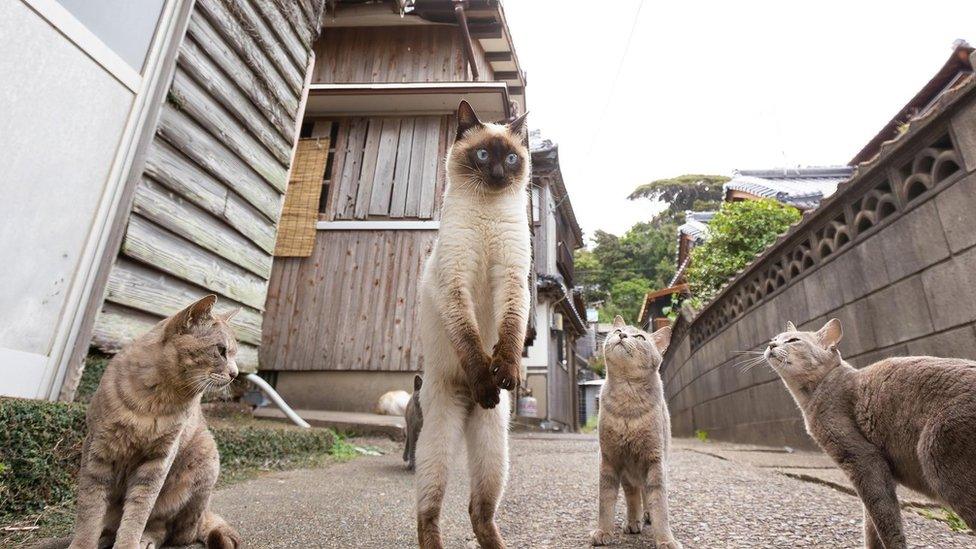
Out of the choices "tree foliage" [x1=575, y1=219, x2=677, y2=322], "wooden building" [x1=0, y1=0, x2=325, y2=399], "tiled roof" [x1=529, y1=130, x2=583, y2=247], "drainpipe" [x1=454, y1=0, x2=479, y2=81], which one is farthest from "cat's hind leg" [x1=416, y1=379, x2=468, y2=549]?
"tree foliage" [x1=575, y1=219, x2=677, y2=322]

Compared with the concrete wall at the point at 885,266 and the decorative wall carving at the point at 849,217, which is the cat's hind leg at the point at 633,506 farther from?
the decorative wall carving at the point at 849,217

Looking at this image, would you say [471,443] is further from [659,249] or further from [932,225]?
[659,249]

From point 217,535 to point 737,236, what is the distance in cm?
979

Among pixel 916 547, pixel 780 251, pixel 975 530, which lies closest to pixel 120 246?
pixel 975 530

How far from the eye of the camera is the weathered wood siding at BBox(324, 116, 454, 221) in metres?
7.83

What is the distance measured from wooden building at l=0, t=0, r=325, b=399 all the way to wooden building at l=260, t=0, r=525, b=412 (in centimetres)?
249

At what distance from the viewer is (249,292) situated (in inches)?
189

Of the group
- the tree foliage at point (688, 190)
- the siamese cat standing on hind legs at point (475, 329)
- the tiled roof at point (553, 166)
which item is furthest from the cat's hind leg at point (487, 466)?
the tree foliage at point (688, 190)

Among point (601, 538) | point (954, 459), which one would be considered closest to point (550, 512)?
point (601, 538)

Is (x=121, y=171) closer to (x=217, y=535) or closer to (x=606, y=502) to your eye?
(x=217, y=535)

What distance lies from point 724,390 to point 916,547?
643 centimetres

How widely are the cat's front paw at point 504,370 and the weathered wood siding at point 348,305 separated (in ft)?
17.8

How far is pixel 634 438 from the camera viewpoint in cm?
226

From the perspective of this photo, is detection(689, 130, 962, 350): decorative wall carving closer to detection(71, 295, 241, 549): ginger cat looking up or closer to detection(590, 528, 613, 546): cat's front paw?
detection(590, 528, 613, 546): cat's front paw
